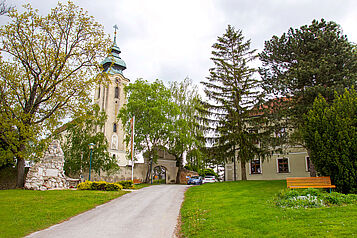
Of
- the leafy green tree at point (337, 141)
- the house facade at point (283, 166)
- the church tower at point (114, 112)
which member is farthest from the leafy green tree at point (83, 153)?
the leafy green tree at point (337, 141)

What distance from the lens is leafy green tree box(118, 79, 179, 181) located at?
105 ft

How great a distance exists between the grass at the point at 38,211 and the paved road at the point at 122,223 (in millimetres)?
515

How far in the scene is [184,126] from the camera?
3269 centimetres

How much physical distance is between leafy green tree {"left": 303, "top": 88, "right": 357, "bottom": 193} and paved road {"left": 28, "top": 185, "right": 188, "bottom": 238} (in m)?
7.64

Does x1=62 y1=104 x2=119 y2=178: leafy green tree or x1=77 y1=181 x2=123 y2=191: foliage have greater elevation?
x1=62 y1=104 x2=119 y2=178: leafy green tree

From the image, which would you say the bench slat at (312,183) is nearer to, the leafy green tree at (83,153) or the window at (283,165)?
the window at (283,165)

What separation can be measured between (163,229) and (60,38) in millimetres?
18480

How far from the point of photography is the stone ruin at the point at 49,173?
2062 cm

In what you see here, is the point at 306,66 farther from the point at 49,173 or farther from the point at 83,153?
the point at 83,153

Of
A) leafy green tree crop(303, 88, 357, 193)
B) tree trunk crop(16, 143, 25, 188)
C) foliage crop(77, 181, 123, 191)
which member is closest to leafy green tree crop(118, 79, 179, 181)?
foliage crop(77, 181, 123, 191)

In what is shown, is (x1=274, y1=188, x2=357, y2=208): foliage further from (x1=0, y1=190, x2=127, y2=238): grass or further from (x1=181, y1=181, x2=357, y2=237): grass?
(x1=0, y1=190, x2=127, y2=238): grass

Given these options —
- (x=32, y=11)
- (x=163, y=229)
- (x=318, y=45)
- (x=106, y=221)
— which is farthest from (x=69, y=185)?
(x=318, y=45)

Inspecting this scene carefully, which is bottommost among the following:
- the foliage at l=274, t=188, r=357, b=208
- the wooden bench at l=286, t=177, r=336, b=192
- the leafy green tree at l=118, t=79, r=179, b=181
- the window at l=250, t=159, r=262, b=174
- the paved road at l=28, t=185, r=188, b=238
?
the paved road at l=28, t=185, r=188, b=238

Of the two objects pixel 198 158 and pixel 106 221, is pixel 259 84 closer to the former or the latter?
pixel 198 158
